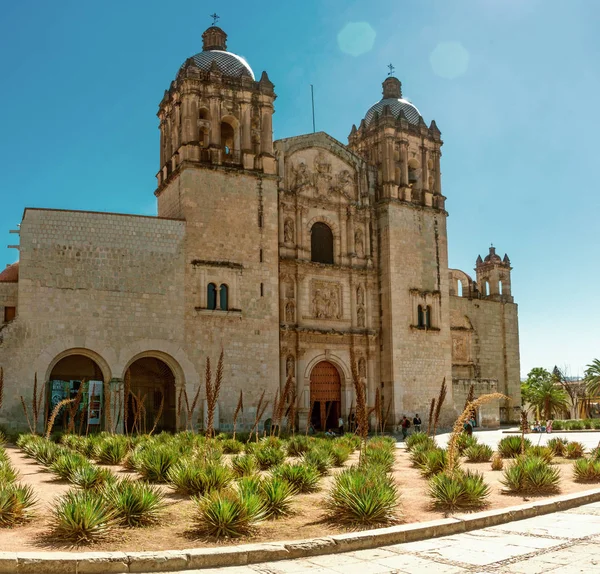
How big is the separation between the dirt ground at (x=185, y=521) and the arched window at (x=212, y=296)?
1401 centimetres

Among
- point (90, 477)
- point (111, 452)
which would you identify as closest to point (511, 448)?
point (111, 452)

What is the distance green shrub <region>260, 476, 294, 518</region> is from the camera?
32.6ft

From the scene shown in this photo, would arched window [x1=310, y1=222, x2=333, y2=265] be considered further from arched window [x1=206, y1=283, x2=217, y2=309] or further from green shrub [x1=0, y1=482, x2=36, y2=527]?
green shrub [x1=0, y1=482, x2=36, y2=527]

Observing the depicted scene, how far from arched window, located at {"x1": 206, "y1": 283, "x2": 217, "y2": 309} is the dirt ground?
46.0ft

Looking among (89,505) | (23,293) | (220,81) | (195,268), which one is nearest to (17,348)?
(23,293)

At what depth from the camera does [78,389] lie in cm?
2577

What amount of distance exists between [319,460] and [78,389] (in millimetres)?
14234

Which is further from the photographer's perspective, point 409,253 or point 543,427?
point 409,253

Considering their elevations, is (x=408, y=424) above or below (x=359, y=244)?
below

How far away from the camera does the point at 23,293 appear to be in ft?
80.1

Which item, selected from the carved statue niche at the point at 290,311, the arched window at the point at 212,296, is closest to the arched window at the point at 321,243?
the carved statue niche at the point at 290,311

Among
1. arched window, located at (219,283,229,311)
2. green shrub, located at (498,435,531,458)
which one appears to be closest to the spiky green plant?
green shrub, located at (498,435,531,458)

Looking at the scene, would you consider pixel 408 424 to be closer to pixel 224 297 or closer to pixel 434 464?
pixel 224 297

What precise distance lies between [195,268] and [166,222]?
2.18 meters
